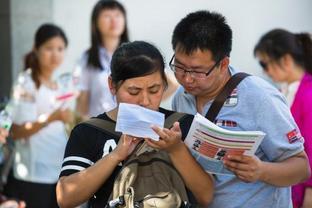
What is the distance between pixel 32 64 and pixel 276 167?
9.62 ft

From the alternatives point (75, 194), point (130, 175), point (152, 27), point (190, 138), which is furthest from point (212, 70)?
point (152, 27)

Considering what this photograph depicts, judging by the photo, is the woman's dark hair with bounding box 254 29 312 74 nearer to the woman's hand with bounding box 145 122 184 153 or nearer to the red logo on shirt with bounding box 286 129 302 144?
the red logo on shirt with bounding box 286 129 302 144

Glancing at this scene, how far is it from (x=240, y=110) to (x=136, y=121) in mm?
479

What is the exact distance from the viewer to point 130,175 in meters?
2.40

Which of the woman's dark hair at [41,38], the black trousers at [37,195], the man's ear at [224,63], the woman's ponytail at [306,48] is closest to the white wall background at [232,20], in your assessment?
the woman's dark hair at [41,38]

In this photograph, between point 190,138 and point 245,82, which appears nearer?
point 190,138

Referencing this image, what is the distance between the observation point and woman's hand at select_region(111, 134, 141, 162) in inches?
94.3

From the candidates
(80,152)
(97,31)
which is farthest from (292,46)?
(80,152)

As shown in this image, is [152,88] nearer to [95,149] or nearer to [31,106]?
[95,149]

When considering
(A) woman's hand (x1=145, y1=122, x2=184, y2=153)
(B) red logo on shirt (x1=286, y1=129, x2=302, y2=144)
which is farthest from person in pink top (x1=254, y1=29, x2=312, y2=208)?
(A) woman's hand (x1=145, y1=122, x2=184, y2=153)

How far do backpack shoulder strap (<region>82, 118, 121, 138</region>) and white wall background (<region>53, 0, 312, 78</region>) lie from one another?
11.1 feet

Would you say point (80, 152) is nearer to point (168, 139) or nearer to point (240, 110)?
point (168, 139)

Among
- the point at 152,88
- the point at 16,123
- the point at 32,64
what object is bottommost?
the point at 16,123

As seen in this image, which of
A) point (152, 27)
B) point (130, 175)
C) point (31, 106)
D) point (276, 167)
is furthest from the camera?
point (152, 27)
